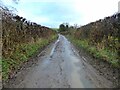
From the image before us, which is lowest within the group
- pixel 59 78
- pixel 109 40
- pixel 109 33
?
pixel 59 78

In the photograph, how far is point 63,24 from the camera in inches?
4402

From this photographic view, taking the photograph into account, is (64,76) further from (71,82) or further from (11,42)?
(11,42)

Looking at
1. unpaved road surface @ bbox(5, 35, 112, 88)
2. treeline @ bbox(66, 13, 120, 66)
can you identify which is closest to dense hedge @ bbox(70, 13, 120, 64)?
treeline @ bbox(66, 13, 120, 66)

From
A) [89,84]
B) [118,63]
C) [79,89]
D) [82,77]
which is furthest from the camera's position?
[118,63]

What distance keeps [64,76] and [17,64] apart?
12.0 feet

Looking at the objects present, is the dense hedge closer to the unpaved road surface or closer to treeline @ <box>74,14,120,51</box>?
treeline @ <box>74,14,120,51</box>

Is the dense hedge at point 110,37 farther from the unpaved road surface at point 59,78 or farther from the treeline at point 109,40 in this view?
the unpaved road surface at point 59,78

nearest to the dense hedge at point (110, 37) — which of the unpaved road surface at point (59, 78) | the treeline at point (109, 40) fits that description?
the treeline at point (109, 40)

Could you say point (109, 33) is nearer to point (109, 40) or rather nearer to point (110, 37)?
point (109, 40)

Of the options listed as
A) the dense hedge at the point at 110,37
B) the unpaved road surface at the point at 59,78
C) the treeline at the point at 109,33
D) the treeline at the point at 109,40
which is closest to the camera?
the unpaved road surface at the point at 59,78

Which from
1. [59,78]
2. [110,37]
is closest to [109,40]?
[110,37]

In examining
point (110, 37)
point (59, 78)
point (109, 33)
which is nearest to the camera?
point (59, 78)

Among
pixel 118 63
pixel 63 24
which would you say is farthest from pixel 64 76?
pixel 63 24

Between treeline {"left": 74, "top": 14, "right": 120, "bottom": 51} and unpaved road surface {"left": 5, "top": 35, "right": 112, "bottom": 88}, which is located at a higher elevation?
treeline {"left": 74, "top": 14, "right": 120, "bottom": 51}
